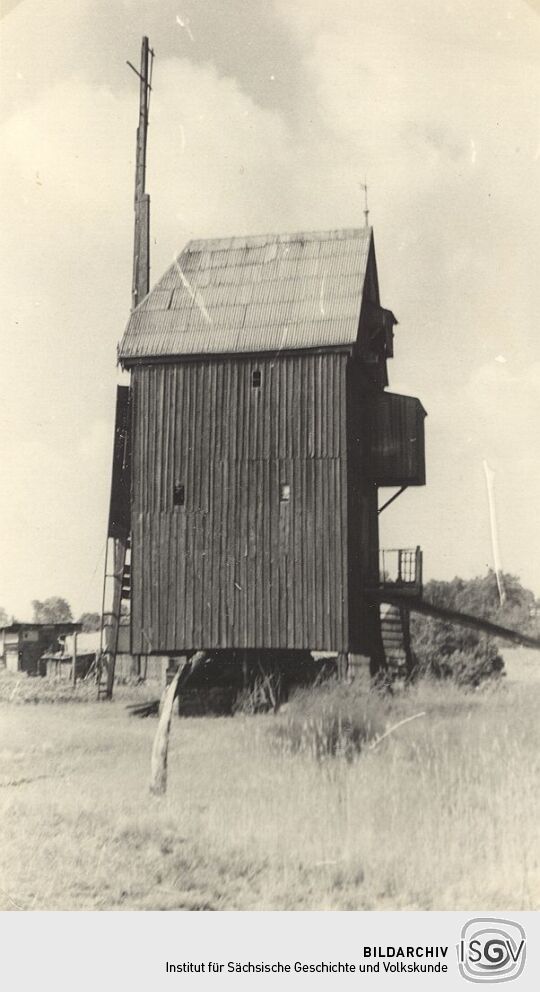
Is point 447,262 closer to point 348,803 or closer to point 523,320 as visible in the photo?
point 523,320

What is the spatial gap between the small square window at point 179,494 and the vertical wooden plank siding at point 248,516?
29mm

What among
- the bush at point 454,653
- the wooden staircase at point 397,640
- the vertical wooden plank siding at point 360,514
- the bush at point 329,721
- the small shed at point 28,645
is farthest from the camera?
the small shed at point 28,645

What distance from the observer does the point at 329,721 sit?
15.3 metres

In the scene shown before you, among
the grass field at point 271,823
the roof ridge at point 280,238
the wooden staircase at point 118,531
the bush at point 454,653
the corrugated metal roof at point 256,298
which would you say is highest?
the roof ridge at point 280,238

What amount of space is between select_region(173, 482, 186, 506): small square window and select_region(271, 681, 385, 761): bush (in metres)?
4.51

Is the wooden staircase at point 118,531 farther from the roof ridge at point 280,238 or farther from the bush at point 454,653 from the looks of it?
the bush at point 454,653

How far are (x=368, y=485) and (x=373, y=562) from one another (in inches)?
75.0

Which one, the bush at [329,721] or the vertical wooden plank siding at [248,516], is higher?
the vertical wooden plank siding at [248,516]

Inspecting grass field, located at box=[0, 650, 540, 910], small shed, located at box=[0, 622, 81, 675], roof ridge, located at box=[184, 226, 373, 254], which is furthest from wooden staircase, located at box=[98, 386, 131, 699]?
small shed, located at box=[0, 622, 81, 675]

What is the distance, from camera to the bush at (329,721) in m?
14.0

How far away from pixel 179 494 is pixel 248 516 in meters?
1.49
